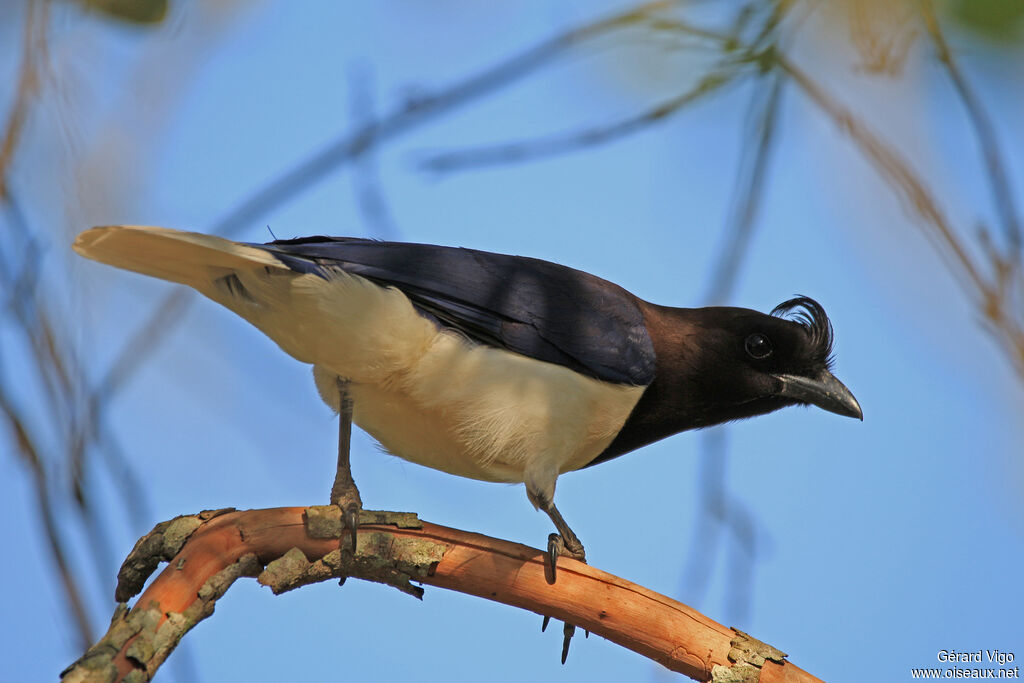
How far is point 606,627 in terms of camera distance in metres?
3.12

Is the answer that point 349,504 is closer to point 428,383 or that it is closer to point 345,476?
point 345,476

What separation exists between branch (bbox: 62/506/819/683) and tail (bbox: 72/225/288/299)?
83 cm

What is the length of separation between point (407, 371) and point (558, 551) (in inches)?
32.4

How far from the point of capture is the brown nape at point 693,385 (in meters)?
4.27

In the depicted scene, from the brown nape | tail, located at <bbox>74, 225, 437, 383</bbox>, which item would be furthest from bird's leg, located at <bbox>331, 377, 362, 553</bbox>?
the brown nape

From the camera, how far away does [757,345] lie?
14.4 ft

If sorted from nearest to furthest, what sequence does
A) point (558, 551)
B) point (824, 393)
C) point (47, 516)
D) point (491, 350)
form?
1. point (47, 516)
2. point (558, 551)
3. point (491, 350)
4. point (824, 393)

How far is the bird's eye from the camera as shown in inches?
172

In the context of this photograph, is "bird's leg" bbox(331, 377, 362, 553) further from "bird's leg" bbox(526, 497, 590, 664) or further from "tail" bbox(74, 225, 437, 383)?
"bird's leg" bbox(526, 497, 590, 664)

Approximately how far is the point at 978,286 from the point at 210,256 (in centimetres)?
236

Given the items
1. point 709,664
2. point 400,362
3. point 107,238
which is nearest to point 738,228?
point 400,362

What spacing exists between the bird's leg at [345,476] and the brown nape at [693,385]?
1099mm

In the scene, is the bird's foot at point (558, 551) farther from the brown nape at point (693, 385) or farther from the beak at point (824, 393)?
the beak at point (824, 393)

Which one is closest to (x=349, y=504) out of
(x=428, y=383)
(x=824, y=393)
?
(x=428, y=383)
